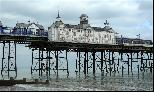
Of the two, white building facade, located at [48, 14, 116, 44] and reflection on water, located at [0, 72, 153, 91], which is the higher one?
white building facade, located at [48, 14, 116, 44]

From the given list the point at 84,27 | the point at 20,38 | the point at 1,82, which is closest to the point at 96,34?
the point at 84,27

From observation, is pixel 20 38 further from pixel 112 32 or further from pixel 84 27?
pixel 112 32

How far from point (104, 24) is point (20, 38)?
1820 cm

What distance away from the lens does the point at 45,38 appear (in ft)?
167

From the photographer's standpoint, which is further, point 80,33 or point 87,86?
point 80,33

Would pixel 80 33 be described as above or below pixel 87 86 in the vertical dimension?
above

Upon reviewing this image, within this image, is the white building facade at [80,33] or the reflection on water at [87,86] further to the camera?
the white building facade at [80,33]

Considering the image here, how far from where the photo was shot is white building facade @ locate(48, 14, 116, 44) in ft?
172

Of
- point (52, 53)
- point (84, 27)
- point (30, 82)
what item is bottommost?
point (30, 82)

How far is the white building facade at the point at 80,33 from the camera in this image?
52344 mm

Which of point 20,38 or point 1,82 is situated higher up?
point 20,38

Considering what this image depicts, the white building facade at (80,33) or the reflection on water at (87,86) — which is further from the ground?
the white building facade at (80,33)

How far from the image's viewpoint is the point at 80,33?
181ft

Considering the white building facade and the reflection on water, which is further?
the white building facade
